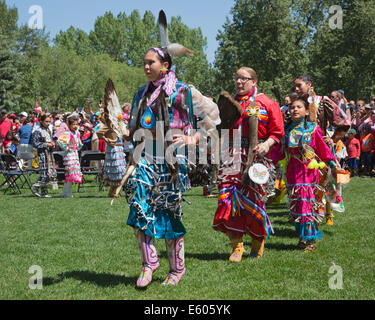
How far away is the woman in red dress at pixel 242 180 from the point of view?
5.00 metres

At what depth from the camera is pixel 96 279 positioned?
4.35 meters

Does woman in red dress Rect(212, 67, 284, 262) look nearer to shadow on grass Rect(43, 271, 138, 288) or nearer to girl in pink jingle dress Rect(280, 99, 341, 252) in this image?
girl in pink jingle dress Rect(280, 99, 341, 252)

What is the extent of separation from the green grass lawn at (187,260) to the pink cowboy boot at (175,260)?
8 cm

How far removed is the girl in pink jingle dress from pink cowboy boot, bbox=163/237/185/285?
6.24ft

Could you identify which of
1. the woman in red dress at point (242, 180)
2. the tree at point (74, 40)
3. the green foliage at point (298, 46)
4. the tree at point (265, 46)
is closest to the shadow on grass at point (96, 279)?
the woman in red dress at point (242, 180)

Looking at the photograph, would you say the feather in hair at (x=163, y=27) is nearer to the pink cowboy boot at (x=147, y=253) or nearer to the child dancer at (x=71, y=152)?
the pink cowboy boot at (x=147, y=253)

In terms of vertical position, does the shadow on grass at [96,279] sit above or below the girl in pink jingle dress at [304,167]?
below

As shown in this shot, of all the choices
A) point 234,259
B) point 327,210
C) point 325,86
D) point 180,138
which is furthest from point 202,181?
point 325,86

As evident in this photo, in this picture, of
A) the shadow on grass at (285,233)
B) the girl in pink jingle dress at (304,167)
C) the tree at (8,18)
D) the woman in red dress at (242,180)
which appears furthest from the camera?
the tree at (8,18)

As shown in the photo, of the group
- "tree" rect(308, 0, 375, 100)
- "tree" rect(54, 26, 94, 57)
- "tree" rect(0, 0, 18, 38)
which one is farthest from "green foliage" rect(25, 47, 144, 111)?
"tree" rect(54, 26, 94, 57)

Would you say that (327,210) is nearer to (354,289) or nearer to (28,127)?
(354,289)

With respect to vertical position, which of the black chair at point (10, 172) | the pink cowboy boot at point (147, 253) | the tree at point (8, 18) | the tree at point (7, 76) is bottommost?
the pink cowboy boot at point (147, 253)

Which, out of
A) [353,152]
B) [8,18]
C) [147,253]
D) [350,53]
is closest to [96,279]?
[147,253]

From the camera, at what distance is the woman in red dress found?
5004 mm
